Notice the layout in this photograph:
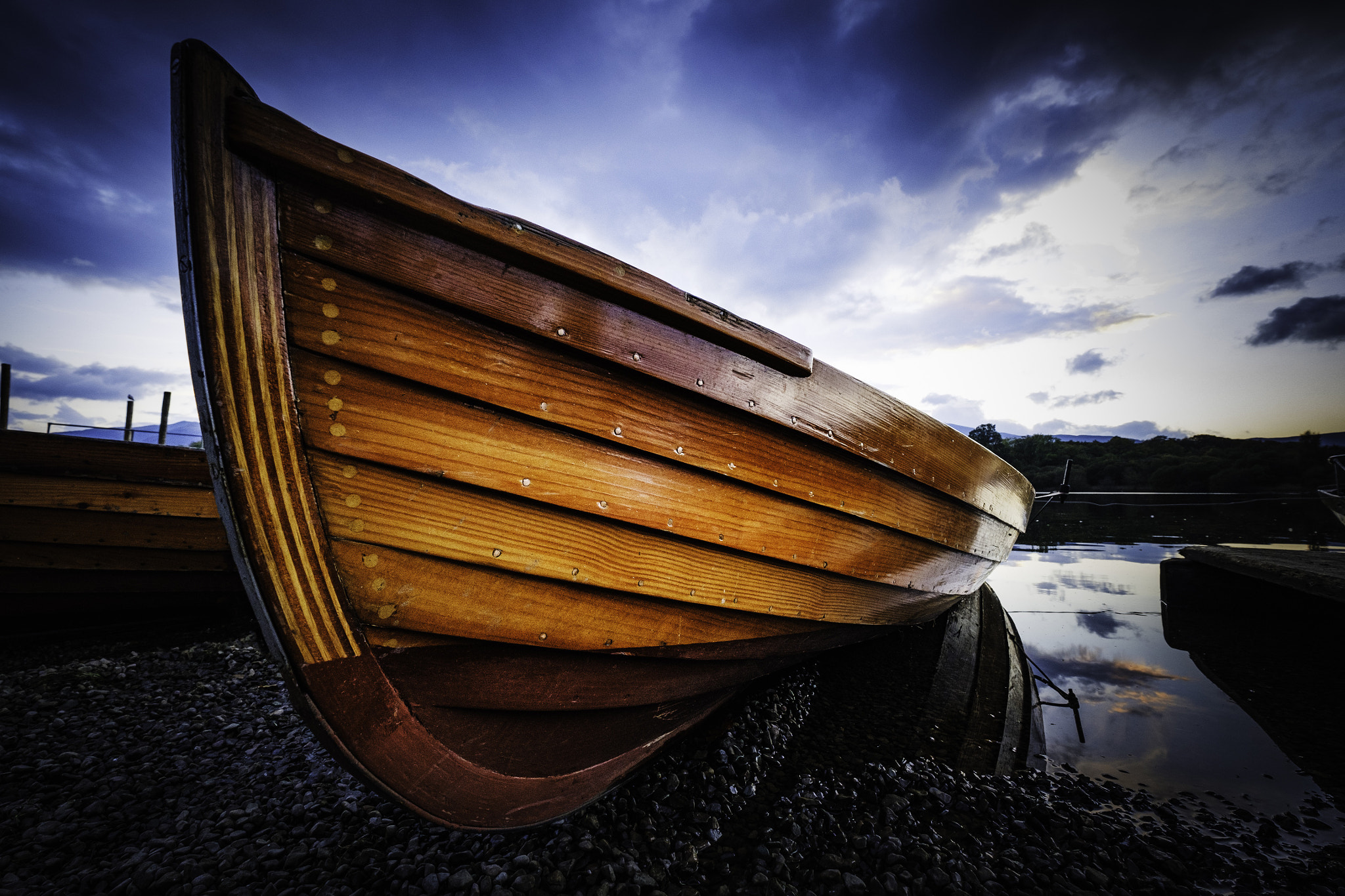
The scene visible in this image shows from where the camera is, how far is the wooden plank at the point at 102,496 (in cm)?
376

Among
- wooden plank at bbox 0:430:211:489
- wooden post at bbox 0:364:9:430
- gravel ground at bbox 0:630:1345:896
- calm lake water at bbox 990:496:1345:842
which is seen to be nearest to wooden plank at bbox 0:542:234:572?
wooden plank at bbox 0:430:211:489

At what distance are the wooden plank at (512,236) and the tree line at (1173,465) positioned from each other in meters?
31.1

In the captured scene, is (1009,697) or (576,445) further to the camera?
(1009,697)

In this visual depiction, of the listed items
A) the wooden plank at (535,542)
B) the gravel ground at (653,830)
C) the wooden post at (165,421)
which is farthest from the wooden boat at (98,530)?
the wooden post at (165,421)

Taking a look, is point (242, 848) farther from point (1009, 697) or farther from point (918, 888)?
point (1009, 697)

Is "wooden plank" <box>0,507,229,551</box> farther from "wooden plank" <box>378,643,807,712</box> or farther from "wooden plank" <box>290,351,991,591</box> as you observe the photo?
"wooden plank" <box>290,351,991,591</box>

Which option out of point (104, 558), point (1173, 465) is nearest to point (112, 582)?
point (104, 558)

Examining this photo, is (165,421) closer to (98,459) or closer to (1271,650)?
(98,459)

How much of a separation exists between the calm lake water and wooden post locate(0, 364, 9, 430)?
23537 mm

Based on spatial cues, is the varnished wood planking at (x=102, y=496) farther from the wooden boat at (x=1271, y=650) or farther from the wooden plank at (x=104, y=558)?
the wooden boat at (x=1271, y=650)

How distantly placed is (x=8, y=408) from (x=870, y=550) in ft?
77.2

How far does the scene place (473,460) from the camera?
1.34 m

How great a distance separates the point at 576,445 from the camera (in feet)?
4.80

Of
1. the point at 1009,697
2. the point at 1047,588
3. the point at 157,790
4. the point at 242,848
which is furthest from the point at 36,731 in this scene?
the point at 1047,588
